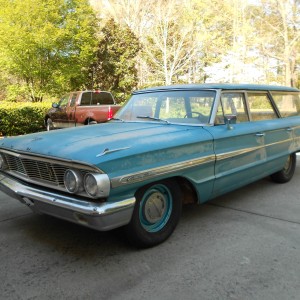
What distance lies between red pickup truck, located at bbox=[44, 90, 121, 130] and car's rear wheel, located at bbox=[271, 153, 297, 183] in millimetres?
6666

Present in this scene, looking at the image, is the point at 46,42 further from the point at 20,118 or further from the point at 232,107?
the point at 232,107

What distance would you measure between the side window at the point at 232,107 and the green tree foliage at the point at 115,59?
59.2ft

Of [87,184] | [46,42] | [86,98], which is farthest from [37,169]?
[46,42]

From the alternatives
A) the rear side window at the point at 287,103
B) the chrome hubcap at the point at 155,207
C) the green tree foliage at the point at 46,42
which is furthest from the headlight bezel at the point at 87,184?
the green tree foliage at the point at 46,42

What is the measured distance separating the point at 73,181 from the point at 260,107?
3204mm

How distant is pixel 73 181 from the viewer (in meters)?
2.99

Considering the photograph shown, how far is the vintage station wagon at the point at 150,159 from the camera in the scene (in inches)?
116

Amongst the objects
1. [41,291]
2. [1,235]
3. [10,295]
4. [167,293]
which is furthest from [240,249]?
[1,235]

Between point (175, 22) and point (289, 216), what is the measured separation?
1833cm

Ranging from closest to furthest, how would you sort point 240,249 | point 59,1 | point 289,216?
1. point 240,249
2. point 289,216
3. point 59,1

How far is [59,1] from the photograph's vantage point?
1820cm

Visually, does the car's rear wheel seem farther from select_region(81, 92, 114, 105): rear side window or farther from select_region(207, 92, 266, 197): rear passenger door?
select_region(81, 92, 114, 105): rear side window

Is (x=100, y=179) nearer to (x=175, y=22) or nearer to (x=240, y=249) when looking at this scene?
(x=240, y=249)

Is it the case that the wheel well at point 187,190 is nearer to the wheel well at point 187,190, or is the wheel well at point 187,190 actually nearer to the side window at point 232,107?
the wheel well at point 187,190
